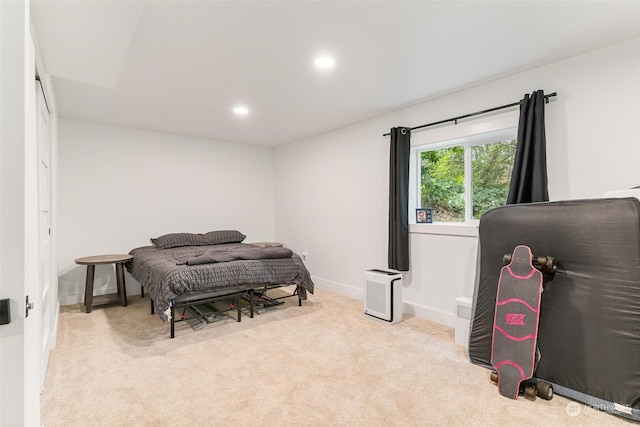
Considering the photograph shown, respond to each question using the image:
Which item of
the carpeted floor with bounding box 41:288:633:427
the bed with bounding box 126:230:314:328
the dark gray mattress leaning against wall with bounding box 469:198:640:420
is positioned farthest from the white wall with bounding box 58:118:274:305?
the dark gray mattress leaning against wall with bounding box 469:198:640:420

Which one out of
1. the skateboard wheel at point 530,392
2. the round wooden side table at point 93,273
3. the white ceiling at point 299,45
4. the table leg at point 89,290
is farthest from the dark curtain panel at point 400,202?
the table leg at point 89,290

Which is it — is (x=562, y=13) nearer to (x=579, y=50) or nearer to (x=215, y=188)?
(x=579, y=50)

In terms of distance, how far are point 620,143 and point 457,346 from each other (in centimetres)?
199

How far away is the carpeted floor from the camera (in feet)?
5.98

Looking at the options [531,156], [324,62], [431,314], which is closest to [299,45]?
[324,62]

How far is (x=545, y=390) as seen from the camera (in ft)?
6.49

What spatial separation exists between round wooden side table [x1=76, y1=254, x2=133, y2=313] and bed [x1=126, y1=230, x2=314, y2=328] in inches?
5.3

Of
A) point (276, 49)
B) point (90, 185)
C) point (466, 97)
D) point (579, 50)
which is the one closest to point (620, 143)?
point (579, 50)

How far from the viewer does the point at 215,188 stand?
5.26 m

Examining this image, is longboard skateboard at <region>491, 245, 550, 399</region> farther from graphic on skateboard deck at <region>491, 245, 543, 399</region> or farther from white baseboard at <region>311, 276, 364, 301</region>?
white baseboard at <region>311, 276, 364, 301</region>

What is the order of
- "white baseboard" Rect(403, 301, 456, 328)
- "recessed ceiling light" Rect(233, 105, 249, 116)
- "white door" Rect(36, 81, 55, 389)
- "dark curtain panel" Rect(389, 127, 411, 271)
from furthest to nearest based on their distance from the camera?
"recessed ceiling light" Rect(233, 105, 249, 116), "dark curtain panel" Rect(389, 127, 411, 271), "white baseboard" Rect(403, 301, 456, 328), "white door" Rect(36, 81, 55, 389)

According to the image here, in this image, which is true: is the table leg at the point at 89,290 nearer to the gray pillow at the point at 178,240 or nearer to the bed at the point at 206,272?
the bed at the point at 206,272

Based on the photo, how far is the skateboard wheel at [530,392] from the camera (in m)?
1.99

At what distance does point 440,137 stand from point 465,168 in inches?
17.1
